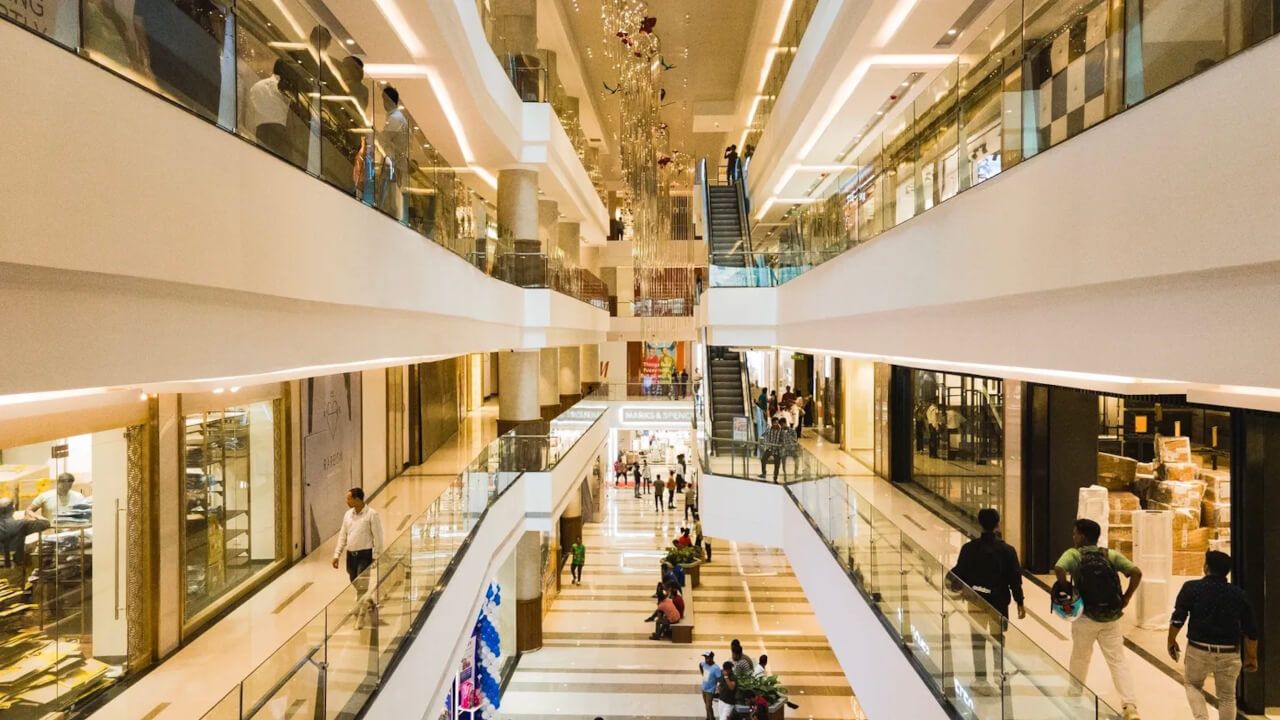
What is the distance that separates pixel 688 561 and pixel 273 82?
47.6ft

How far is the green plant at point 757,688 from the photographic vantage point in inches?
400

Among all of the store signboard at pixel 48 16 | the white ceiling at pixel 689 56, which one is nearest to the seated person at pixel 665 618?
the white ceiling at pixel 689 56

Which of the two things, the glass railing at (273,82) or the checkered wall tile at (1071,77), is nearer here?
the glass railing at (273,82)

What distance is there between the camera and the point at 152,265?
296 cm

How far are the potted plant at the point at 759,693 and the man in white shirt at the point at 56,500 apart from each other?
780 cm

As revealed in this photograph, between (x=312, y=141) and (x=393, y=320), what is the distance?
7.17 ft

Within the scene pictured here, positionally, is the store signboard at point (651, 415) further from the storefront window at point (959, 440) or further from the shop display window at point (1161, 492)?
the shop display window at point (1161, 492)

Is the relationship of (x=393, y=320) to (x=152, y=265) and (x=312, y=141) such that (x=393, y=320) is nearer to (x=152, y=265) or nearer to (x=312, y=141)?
(x=312, y=141)

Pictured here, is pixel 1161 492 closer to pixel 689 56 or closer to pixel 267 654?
pixel 267 654

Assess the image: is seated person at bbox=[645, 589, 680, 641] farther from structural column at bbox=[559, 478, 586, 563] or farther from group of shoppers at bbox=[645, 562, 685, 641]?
structural column at bbox=[559, 478, 586, 563]

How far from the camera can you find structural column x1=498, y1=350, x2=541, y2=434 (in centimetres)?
1438

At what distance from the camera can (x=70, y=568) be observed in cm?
567

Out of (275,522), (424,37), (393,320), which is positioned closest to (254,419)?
(275,522)

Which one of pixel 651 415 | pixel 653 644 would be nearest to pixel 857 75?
pixel 653 644
